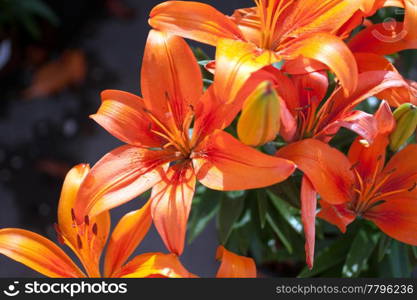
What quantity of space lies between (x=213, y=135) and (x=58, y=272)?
9.0 inches

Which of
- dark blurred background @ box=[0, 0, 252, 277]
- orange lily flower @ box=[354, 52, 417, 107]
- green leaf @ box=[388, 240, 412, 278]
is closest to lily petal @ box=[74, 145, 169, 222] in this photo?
orange lily flower @ box=[354, 52, 417, 107]

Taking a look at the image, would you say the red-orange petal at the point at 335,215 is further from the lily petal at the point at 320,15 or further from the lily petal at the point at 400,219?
the lily petal at the point at 320,15

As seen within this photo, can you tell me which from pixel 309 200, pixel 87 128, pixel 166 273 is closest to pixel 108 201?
pixel 166 273

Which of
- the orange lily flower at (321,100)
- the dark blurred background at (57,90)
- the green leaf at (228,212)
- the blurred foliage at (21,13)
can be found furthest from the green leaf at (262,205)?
the blurred foliage at (21,13)

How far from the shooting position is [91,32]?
1526mm

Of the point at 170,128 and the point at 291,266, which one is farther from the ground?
the point at 170,128

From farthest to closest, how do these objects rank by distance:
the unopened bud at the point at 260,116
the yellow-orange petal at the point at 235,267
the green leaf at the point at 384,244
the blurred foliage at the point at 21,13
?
1. the blurred foliage at the point at 21,13
2. the green leaf at the point at 384,244
3. the yellow-orange petal at the point at 235,267
4. the unopened bud at the point at 260,116

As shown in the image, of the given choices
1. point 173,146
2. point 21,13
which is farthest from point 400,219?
point 21,13

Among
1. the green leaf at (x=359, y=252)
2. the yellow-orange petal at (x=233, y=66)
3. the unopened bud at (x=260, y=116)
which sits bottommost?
the green leaf at (x=359, y=252)

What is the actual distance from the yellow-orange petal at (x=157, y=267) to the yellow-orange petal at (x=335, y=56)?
23cm

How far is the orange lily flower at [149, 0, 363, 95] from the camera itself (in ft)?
1.78

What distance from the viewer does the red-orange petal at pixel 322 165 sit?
22.2 inches

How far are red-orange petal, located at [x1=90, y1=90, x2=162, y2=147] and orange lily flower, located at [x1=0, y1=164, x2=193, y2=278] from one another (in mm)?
61

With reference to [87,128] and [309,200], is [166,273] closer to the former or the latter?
[309,200]
